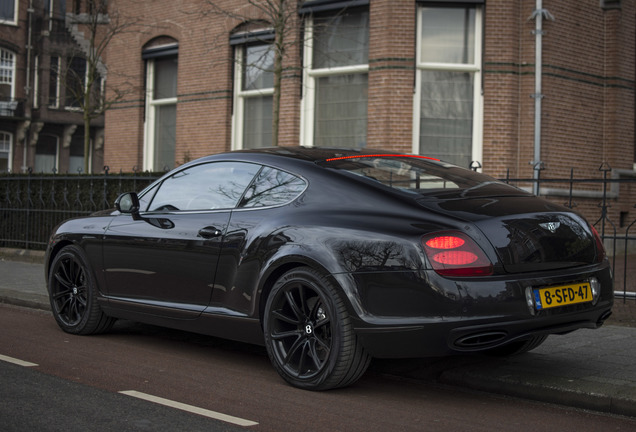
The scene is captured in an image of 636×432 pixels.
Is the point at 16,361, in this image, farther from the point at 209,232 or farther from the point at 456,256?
the point at 456,256

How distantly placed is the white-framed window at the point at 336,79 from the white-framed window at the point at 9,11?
82.1 feet

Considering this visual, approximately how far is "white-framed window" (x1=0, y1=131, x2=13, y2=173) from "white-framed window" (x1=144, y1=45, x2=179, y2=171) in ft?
67.5

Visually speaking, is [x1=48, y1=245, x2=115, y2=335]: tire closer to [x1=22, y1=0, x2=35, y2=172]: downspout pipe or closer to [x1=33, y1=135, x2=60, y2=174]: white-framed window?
[x1=22, y1=0, x2=35, y2=172]: downspout pipe

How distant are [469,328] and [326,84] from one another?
1093 cm

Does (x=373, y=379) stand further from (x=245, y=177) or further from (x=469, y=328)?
(x=245, y=177)

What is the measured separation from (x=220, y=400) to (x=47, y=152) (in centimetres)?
3518

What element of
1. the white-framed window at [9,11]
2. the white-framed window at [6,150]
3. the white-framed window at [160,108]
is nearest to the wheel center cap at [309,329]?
the white-framed window at [160,108]

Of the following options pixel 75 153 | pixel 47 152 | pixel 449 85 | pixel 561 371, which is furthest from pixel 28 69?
pixel 561 371

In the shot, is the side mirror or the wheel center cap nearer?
the wheel center cap

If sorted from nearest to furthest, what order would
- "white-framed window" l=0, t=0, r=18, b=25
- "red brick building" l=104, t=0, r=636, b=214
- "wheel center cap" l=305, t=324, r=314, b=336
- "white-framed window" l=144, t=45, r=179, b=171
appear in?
"wheel center cap" l=305, t=324, r=314, b=336
"red brick building" l=104, t=0, r=636, b=214
"white-framed window" l=144, t=45, r=179, b=171
"white-framed window" l=0, t=0, r=18, b=25

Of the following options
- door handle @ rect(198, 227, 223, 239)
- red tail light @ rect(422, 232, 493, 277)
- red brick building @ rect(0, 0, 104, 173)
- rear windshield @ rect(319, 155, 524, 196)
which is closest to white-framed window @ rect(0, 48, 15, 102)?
red brick building @ rect(0, 0, 104, 173)

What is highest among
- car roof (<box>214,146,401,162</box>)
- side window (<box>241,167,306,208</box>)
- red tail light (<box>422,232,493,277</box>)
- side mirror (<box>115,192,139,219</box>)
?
car roof (<box>214,146,401,162</box>)

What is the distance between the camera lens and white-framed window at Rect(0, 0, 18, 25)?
35.6 m

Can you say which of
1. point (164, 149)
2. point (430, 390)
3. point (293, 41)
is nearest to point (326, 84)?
point (293, 41)
